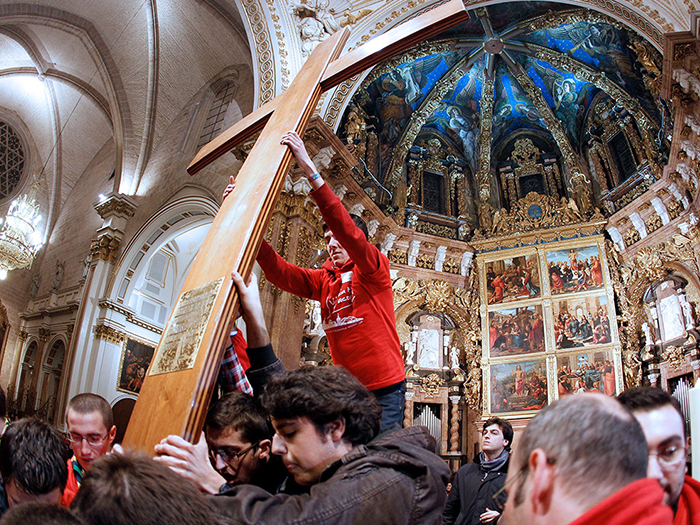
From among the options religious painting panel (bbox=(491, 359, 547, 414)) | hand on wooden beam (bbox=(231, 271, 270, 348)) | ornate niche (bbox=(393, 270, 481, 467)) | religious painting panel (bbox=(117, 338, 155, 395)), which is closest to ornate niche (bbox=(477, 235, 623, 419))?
religious painting panel (bbox=(491, 359, 547, 414))

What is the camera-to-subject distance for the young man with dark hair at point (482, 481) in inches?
160

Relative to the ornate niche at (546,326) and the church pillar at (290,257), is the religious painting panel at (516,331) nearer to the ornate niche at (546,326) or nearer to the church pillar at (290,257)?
the ornate niche at (546,326)

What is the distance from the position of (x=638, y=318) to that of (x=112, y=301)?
38.6ft

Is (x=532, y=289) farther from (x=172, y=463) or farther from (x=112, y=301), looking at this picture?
(x=172, y=463)

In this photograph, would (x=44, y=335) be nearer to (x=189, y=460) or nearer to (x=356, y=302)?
(x=356, y=302)

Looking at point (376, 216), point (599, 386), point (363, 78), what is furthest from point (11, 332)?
point (599, 386)

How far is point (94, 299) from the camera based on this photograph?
12.3 meters

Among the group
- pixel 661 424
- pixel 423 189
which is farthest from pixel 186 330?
pixel 423 189

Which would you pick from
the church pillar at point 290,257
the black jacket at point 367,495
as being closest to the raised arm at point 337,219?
the black jacket at point 367,495

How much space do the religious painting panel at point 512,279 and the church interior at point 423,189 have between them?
0.05 metres

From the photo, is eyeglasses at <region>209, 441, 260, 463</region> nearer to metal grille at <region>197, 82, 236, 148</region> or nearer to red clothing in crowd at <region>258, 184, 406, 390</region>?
red clothing in crowd at <region>258, 184, 406, 390</region>

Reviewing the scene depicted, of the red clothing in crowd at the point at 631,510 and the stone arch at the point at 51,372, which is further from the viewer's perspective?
the stone arch at the point at 51,372

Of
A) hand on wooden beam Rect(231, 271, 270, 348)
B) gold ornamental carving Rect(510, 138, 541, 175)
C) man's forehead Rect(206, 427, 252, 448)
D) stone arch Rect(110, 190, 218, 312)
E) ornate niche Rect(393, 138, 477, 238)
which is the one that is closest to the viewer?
hand on wooden beam Rect(231, 271, 270, 348)

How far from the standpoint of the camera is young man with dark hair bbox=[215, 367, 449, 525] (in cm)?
123
